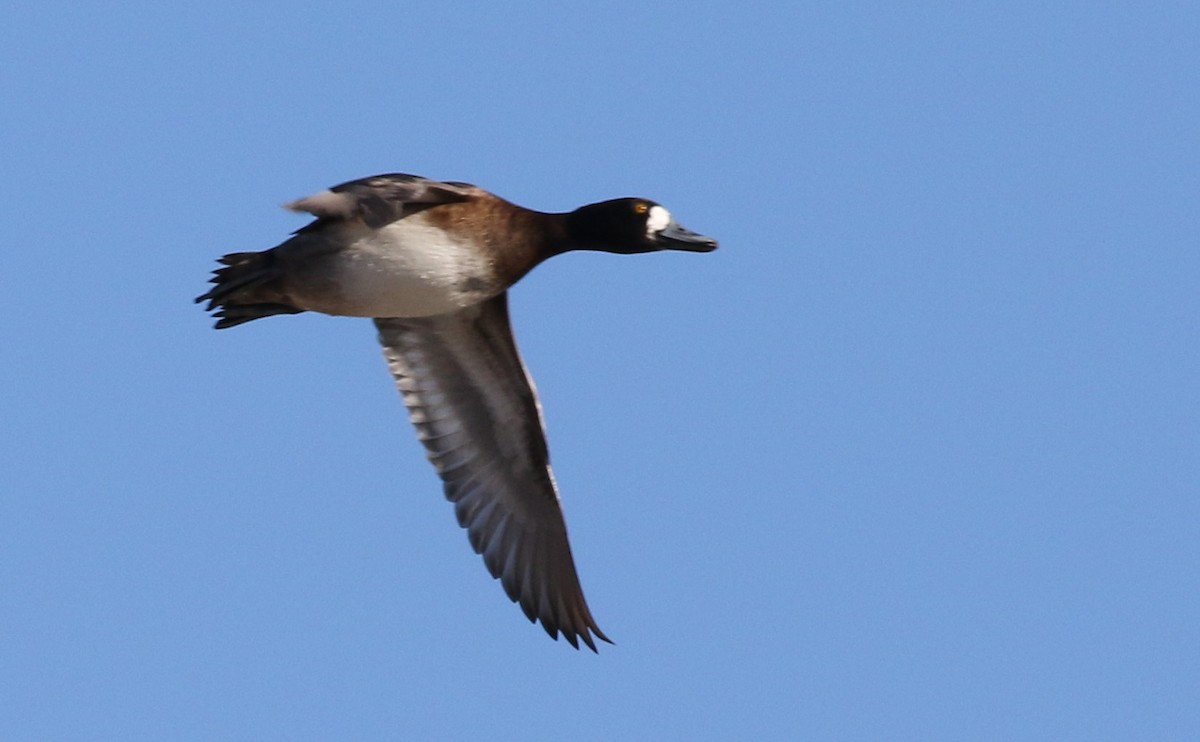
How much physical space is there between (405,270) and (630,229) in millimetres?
1532

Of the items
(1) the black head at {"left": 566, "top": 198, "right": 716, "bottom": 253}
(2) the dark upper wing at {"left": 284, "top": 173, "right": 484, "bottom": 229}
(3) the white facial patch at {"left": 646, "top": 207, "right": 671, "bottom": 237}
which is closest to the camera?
(2) the dark upper wing at {"left": 284, "top": 173, "right": 484, "bottom": 229}

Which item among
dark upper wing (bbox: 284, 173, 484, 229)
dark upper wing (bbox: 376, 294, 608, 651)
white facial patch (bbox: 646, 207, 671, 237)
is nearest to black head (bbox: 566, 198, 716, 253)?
white facial patch (bbox: 646, 207, 671, 237)

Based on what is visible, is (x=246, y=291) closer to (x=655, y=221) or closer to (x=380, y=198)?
(x=380, y=198)

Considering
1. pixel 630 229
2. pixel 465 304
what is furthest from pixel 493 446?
pixel 630 229

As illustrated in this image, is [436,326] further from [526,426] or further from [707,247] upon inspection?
[707,247]

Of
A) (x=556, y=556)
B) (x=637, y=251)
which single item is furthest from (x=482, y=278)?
(x=556, y=556)

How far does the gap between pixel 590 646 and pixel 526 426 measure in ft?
4.55

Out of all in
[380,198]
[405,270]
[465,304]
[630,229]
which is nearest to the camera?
[380,198]

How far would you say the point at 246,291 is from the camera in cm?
1098

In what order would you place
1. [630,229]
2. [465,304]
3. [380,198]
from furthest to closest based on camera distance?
1. [630,229]
2. [465,304]
3. [380,198]

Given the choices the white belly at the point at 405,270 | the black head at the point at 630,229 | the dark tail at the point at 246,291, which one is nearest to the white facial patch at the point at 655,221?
the black head at the point at 630,229

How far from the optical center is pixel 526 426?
1211 centimetres

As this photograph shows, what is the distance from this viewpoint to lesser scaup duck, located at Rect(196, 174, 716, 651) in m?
10.7

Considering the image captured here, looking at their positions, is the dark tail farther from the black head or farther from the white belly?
the black head
